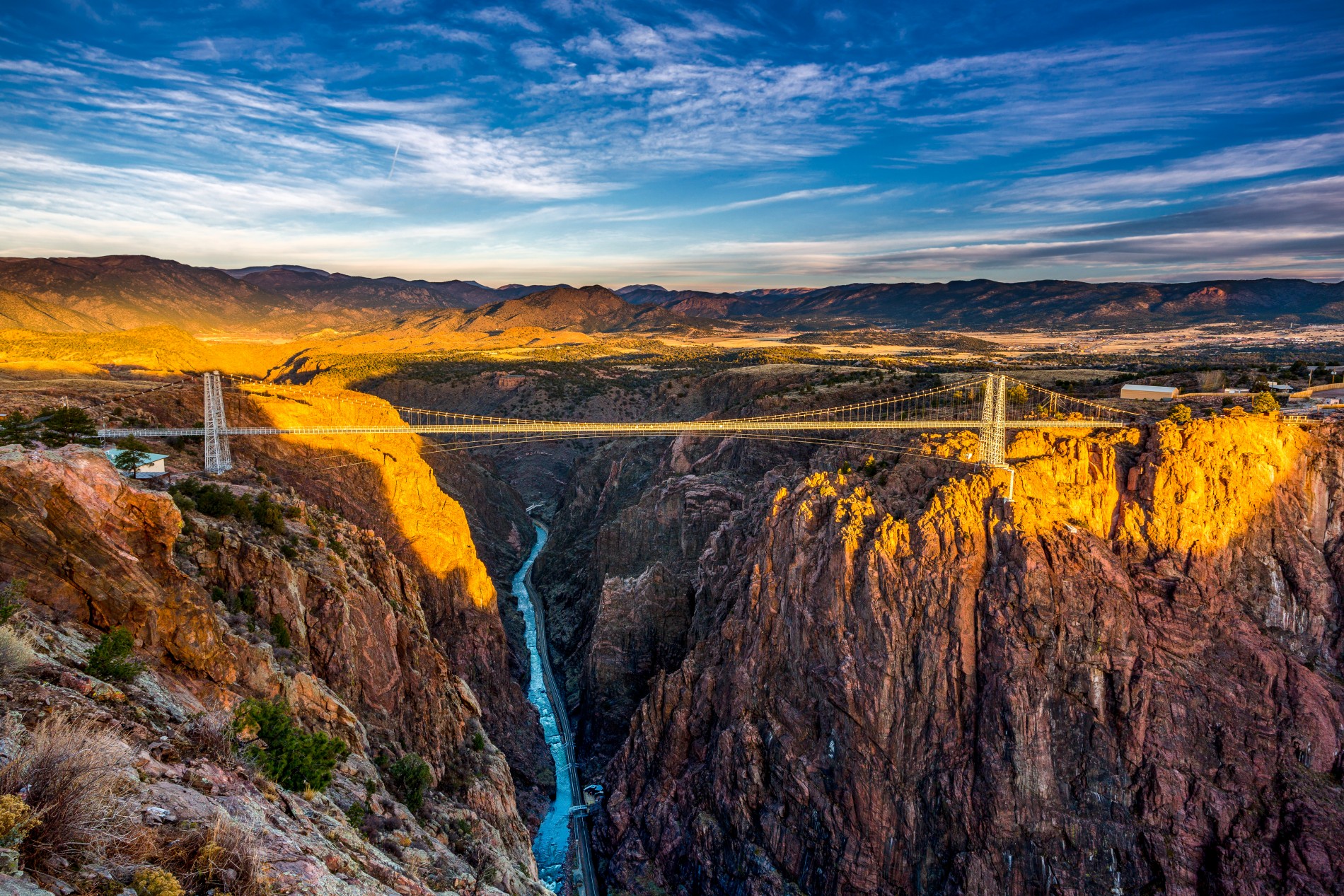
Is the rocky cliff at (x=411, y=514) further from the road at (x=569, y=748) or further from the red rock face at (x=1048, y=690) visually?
the red rock face at (x=1048, y=690)

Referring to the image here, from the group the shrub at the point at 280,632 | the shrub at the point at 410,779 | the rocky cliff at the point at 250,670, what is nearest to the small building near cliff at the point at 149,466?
the rocky cliff at the point at 250,670

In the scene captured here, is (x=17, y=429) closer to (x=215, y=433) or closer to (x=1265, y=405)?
(x=215, y=433)

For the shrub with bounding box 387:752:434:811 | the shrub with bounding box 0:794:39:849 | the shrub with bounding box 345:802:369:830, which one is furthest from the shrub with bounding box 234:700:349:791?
the shrub with bounding box 0:794:39:849

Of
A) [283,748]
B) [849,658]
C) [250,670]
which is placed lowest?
[849,658]

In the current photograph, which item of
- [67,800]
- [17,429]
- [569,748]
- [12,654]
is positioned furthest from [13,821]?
[569,748]

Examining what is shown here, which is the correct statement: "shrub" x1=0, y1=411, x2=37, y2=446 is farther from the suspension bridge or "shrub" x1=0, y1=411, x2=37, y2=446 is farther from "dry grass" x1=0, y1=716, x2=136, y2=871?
"dry grass" x1=0, y1=716, x2=136, y2=871

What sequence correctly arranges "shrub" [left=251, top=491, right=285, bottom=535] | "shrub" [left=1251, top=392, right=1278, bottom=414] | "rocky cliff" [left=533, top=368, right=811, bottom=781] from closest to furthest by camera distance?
"shrub" [left=251, top=491, right=285, bottom=535] < "shrub" [left=1251, top=392, right=1278, bottom=414] < "rocky cliff" [left=533, top=368, right=811, bottom=781]
